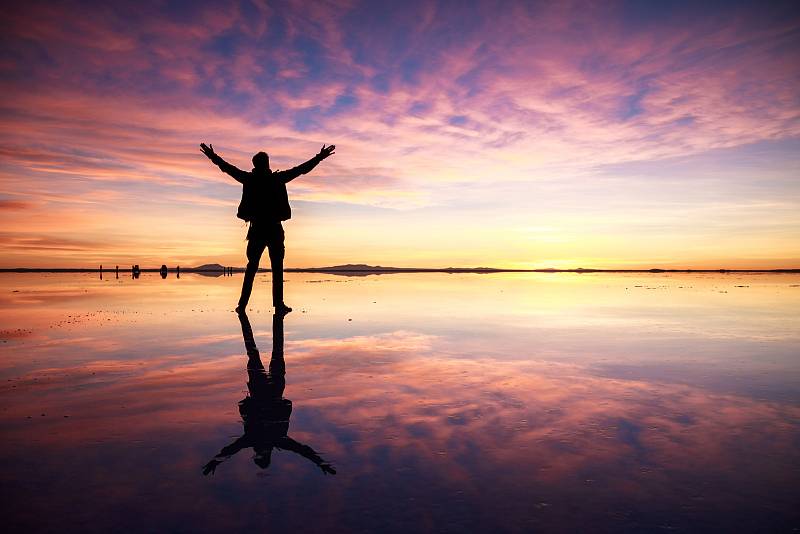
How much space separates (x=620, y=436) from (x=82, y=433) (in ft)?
14.4

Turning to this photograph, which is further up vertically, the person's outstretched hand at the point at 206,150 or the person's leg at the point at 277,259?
the person's outstretched hand at the point at 206,150

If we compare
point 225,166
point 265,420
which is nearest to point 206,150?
point 225,166

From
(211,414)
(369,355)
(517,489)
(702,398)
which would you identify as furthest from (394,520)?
(369,355)

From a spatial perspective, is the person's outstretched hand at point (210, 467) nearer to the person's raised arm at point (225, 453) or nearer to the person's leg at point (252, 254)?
the person's raised arm at point (225, 453)

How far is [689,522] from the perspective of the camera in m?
3.18

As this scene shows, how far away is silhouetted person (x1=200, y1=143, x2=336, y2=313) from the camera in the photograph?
1552 centimetres

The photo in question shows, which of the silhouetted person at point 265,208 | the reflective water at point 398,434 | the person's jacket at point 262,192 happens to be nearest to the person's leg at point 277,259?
the silhouetted person at point 265,208

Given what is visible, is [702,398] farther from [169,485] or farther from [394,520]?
[169,485]

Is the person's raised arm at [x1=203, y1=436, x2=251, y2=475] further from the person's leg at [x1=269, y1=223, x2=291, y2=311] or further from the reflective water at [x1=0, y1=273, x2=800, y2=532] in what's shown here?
the person's leg at [x1=269, y1=223, x2=291, y2=311]

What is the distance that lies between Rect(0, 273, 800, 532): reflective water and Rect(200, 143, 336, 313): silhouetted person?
18.6 ft

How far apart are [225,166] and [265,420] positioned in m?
11.5

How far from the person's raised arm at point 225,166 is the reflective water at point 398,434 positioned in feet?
21.1

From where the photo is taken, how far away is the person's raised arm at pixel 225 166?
49.5ft

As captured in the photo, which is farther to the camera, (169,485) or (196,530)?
(169,485)
